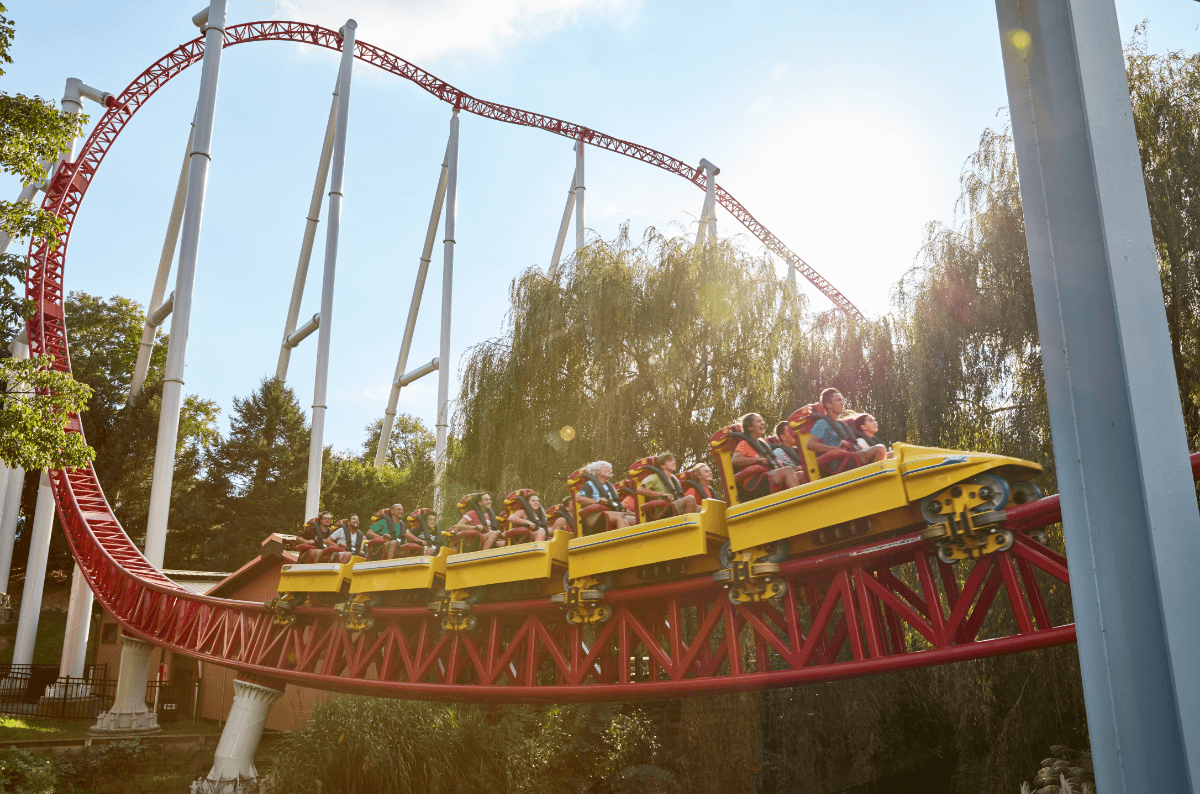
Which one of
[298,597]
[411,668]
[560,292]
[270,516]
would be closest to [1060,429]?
[411,668]

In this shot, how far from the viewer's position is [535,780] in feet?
29.2

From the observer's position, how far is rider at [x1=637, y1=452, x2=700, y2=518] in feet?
16.8

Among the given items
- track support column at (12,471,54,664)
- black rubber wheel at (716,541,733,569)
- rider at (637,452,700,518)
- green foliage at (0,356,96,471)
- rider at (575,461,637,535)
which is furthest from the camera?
track support column at (12,471,54,664)

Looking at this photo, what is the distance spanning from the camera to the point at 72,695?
14125 millimetres

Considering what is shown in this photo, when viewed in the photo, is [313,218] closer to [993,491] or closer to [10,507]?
[10,507]

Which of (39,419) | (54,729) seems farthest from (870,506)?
(54,729)

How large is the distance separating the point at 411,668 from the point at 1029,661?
5474 mm

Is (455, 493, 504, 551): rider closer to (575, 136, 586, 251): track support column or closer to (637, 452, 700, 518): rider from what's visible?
(637, 452, 700, 518): rider

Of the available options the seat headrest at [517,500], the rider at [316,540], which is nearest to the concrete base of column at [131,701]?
the rider at [316,540]

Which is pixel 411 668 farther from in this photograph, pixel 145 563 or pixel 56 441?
pixel 145 563

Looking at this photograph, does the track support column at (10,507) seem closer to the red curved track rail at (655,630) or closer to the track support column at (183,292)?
the red curved track rail at (655,630)

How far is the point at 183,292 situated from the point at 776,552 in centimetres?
1167

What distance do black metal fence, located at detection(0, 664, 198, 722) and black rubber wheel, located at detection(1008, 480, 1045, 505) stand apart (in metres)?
14.7

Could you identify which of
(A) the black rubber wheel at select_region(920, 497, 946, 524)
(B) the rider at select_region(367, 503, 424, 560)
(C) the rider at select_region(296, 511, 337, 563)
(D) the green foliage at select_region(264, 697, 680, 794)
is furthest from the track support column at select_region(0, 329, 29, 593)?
(A) the black rubber wheel at select_region(920, 497, 946, 524)
